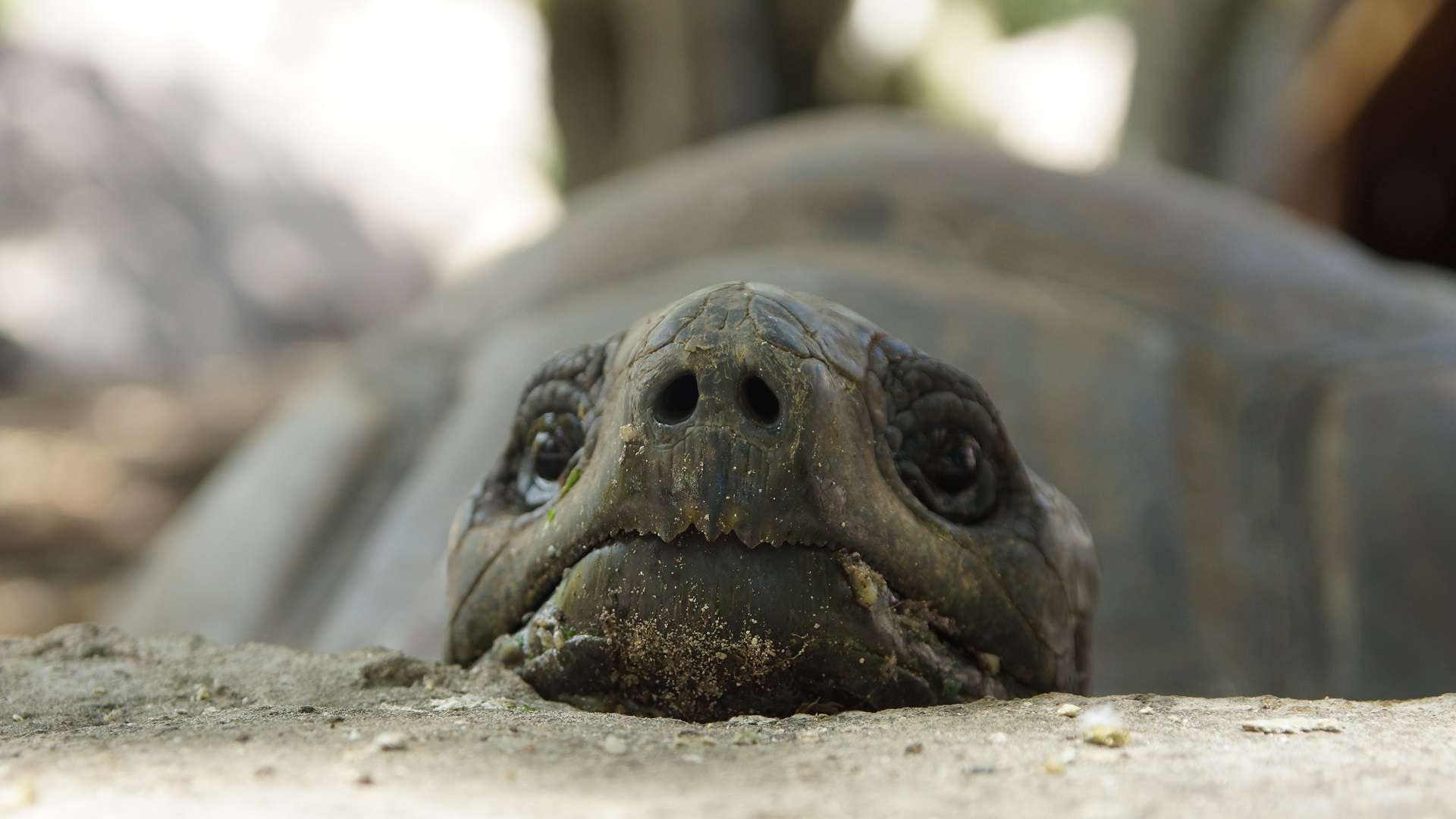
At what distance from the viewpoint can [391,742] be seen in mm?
1051

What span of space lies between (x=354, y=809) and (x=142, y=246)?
10277mm

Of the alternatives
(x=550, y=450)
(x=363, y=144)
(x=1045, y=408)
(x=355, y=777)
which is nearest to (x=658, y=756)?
(x=355, y=777)

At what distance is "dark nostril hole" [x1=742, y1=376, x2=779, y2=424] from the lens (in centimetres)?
114

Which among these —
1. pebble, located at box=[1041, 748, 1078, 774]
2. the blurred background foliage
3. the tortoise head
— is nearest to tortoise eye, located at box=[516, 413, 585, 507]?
the tortoise head

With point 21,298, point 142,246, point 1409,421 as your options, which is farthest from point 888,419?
point 142,246

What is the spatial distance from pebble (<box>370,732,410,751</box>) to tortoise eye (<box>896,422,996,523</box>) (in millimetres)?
573

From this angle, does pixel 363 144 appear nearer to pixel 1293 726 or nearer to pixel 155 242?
pixel 155 242

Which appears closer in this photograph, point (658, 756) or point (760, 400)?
point (658, 756)

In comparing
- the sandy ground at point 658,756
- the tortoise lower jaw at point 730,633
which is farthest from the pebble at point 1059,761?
the tortoise lower jaw at point 730,633

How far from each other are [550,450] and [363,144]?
42.3 feet

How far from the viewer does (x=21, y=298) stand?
8766 mm

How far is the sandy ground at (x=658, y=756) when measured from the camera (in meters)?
0.89

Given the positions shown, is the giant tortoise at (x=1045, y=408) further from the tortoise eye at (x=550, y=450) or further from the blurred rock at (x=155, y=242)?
the blurred rock at (x=155, y=242)

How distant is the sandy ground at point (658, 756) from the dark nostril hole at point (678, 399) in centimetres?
29
